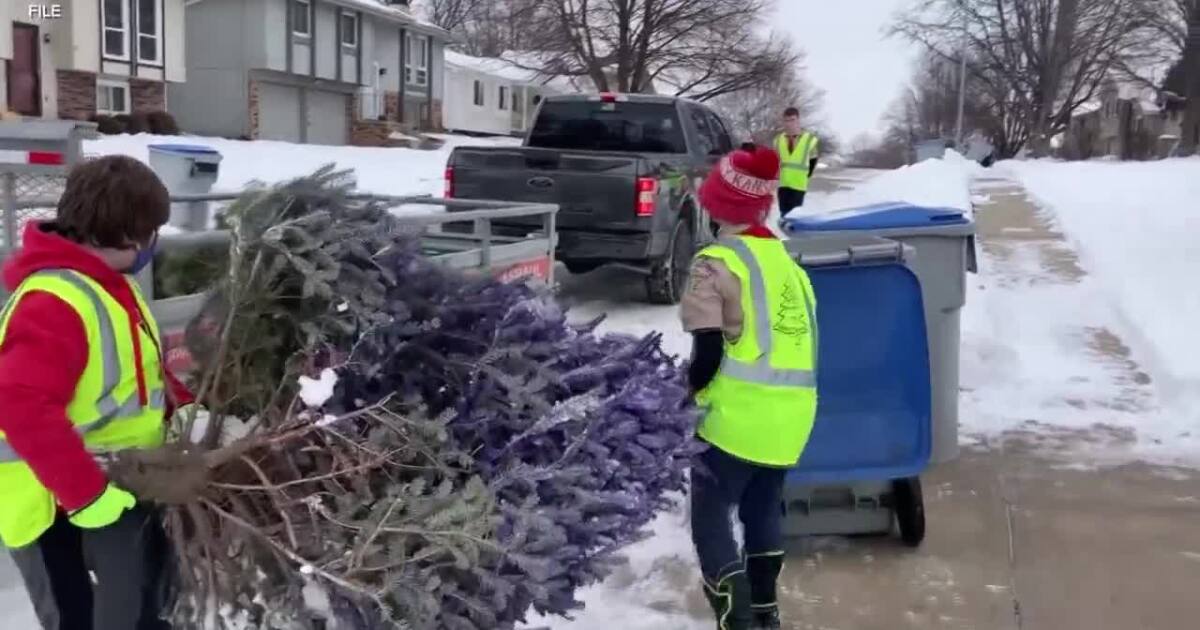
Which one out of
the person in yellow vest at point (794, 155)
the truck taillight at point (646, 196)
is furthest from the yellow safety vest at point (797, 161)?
the truck taillight at point (646, 196)

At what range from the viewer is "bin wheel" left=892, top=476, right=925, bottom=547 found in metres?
5.07

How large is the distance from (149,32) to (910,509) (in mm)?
32006

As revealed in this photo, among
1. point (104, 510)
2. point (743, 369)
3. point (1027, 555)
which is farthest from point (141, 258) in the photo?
point (1027, 555)

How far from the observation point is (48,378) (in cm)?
254

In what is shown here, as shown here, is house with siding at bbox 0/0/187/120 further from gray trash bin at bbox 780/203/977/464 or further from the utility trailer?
gray trash bin at bbox 780/203/977/464

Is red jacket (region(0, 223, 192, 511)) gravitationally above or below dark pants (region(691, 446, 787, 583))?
above

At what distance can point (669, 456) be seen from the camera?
3.38 m

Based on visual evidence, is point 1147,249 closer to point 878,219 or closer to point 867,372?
point 878,219

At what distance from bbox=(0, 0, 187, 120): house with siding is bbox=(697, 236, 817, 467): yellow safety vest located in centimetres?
2738

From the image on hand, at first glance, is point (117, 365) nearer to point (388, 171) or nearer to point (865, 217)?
point (865, 217)

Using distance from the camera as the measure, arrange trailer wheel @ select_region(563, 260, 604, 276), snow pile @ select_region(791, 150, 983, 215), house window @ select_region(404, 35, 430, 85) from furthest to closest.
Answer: house window @ select_region(404, 35, 430, 85) → snow pile @ select_region(791, 150, 983, 215) → trailer wheel @ select_region(563, 260, 604, 276)

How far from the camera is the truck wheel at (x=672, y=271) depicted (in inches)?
423

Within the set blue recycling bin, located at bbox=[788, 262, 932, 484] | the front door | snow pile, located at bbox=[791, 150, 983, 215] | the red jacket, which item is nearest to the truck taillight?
blue recycling bin, located at bbox=[788, 262, 932, 484]

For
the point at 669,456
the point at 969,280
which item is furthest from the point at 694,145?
the point at 669,456
